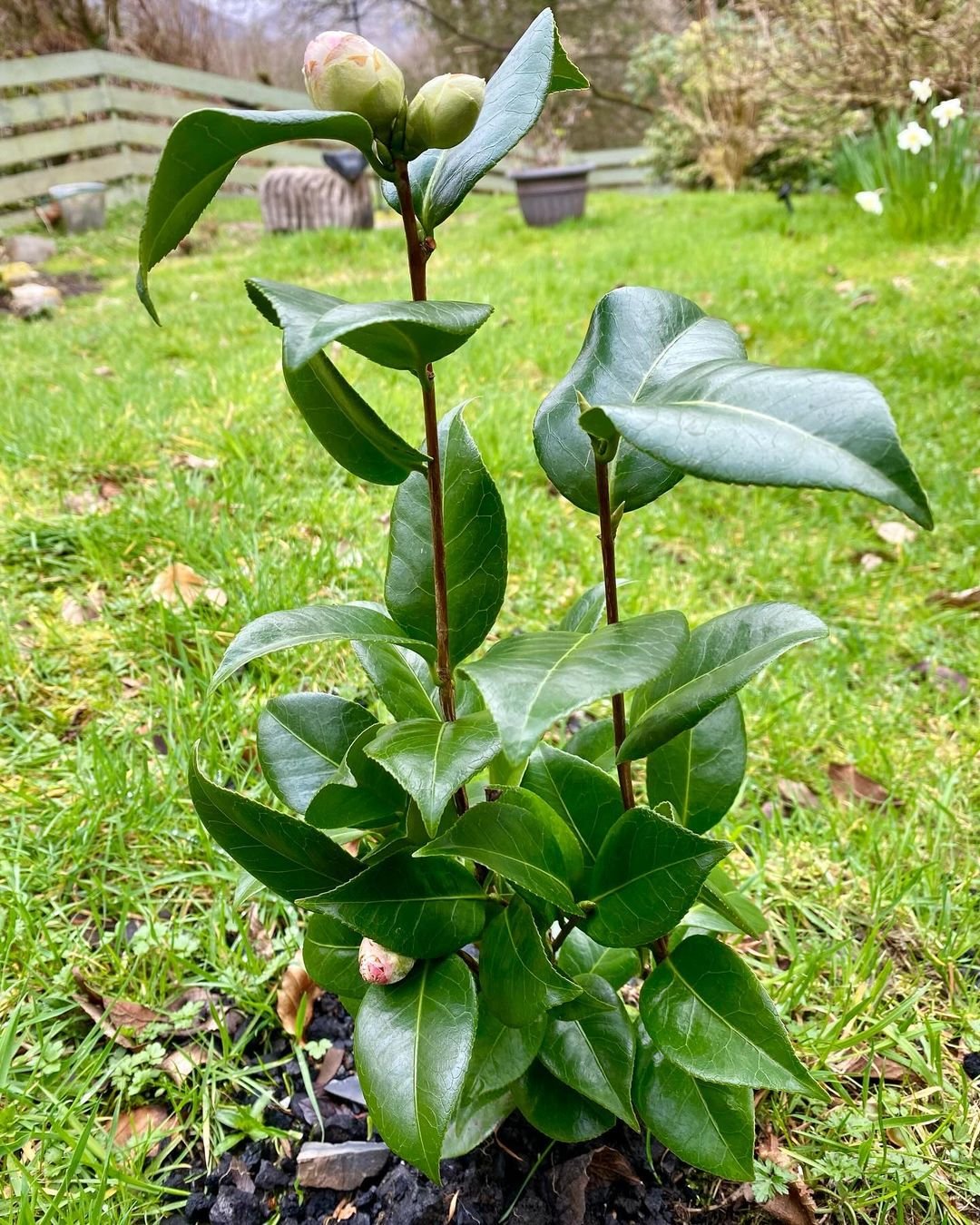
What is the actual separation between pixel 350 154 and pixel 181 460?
7.22 metres

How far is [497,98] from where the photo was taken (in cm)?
70

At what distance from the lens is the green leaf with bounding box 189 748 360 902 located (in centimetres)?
80

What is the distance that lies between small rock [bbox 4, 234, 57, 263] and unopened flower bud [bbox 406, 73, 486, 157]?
865cm

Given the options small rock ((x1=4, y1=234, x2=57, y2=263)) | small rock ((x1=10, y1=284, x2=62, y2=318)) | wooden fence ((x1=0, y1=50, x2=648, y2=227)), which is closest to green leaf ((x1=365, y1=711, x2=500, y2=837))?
small rock ((x1=10, y1=284, x2=62, y2=318))

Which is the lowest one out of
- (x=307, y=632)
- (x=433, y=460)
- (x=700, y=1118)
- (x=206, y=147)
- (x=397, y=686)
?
(x=700, y=1118)

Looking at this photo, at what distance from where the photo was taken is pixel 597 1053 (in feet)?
2.97

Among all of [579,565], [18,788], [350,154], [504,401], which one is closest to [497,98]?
[18,788]

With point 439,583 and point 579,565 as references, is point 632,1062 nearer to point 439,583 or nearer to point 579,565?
point 439,583

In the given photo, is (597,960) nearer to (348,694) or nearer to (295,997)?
(295,997)

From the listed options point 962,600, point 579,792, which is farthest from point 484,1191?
point 962,600

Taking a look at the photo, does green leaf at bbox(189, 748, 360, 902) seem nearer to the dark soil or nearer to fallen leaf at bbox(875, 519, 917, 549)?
the dark soil

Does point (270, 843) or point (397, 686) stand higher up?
point (397, 686)

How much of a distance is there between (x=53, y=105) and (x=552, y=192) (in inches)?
241

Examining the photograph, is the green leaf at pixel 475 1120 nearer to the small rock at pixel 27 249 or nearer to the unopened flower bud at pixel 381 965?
the unopened flower bud at pixel 381 965
